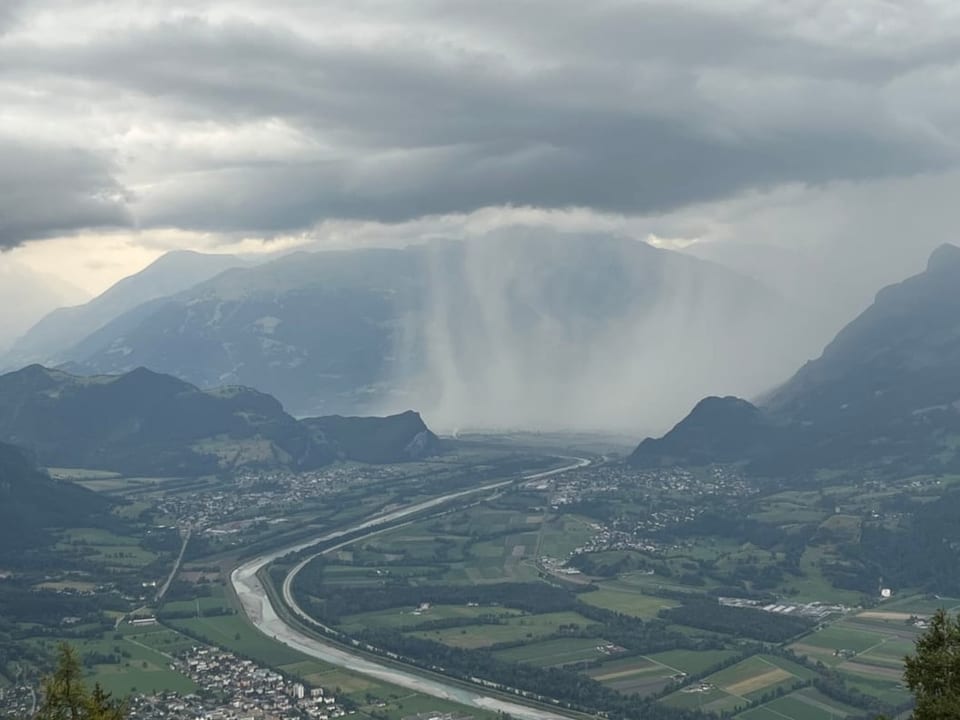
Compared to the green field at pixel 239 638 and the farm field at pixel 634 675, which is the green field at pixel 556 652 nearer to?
the farm field at pixel 634 675

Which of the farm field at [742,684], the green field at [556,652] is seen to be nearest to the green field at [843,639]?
the farm field at [742,684]

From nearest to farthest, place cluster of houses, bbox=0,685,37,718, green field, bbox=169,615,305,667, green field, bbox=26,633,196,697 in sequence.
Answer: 1. cluster of houses, bbox=0,685,37,718
2. green field, bbox=26,633,196,697
3. green field, bbox=169,615,305,667

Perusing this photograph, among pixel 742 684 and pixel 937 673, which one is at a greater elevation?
pixel 937 673

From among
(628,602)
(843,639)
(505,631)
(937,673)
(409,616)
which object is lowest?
(843,639)

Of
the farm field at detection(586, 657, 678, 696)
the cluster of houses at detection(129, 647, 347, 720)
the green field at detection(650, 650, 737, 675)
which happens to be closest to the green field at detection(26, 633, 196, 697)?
the cluster of houses at detection(129, 647, 347, 720)

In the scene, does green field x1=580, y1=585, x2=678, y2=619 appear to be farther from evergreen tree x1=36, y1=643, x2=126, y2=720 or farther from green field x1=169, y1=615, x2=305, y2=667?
evergreen tree x1=36, y1=643, x2=126, y2=720

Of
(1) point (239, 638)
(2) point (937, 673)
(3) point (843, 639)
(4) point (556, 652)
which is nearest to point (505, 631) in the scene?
(4) point (556, 652)

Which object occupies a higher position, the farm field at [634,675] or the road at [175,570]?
the road at [175,570]

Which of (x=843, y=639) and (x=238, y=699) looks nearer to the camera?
(x=238, y=699)

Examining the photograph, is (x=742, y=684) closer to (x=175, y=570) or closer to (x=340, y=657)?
(x=340, y=657)

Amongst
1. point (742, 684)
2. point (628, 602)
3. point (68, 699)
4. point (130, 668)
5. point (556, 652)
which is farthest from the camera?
point (628, 602)

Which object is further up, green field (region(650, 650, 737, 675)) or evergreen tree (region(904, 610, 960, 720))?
evergreen tree (region(904, 610, 960, 720))

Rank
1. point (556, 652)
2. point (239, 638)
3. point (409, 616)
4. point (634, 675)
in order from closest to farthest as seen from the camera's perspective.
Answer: point (634, 675), point (556, 652), point (239, 638), point (409, 616)
